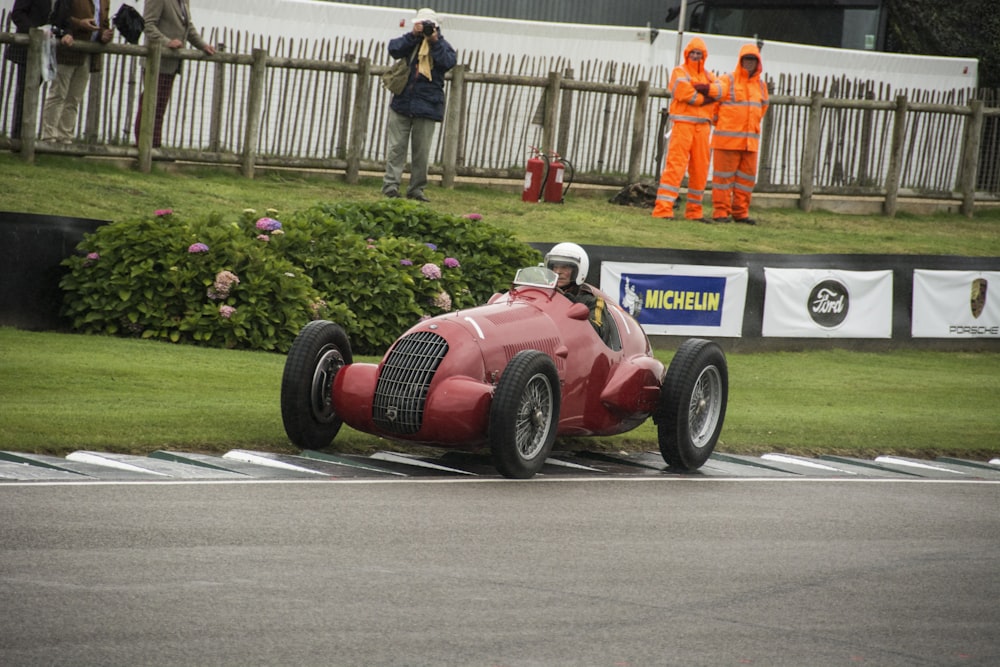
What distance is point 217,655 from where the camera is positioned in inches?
223

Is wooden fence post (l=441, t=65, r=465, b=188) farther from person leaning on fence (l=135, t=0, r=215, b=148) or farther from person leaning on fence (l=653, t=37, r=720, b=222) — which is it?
person leaning on fence (l=135, t=0, r=215, b=148)

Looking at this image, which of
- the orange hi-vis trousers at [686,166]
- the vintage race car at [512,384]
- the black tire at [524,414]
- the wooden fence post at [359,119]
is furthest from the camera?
the orange hi-vis trousers at [686,166]

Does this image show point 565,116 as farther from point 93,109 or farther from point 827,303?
point 93,109

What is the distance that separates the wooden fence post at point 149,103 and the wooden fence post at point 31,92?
137cm

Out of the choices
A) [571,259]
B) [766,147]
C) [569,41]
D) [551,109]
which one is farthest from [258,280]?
[766,147]

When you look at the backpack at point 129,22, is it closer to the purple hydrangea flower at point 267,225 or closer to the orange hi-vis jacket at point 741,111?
the purple hydrangea flower at point 267,225

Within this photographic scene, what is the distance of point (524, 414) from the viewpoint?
10414 millimetres

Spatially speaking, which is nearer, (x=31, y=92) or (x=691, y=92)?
(x=31, y=92)

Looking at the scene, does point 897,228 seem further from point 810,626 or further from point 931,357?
point 810,626

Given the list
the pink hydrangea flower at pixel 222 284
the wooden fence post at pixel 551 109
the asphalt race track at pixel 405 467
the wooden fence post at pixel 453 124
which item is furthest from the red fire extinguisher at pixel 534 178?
the asphalt race track at pixel 405 467

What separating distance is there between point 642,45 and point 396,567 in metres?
19.4

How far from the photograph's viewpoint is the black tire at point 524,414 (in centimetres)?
1006

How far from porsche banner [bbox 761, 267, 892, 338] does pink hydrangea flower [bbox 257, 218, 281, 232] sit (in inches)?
243

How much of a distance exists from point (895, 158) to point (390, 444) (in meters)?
17.3
